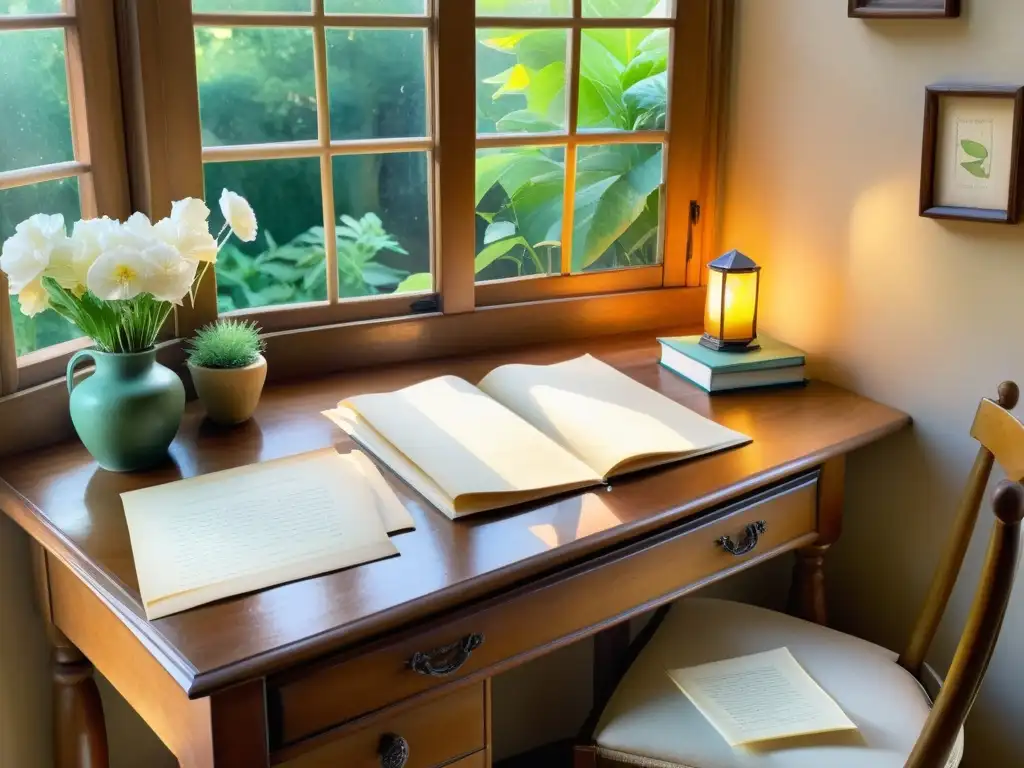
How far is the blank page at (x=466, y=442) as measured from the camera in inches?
54.9

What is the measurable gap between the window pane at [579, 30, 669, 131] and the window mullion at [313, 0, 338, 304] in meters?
0.47

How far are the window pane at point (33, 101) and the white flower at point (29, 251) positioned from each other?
213 mm

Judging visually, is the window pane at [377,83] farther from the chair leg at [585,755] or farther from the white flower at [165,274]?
the chair leg at [585,755]

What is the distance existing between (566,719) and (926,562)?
0.78m

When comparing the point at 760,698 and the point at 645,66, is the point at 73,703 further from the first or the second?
the point at 645,66

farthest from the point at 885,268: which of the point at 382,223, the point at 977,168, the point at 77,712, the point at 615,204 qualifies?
the point at 77,712

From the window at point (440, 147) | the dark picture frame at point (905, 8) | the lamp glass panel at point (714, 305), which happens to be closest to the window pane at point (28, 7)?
the window at point (440, 147)

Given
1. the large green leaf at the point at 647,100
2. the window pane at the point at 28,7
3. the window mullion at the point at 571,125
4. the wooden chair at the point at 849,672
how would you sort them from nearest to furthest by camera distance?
the wooden chair at the point at 849,672
the window pane at the point at 28,7
the window mullion at the point at 571,125
the large green leaf at the point at 647,100

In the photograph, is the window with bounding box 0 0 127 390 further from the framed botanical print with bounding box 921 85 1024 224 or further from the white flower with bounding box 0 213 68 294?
the framed botanical print with bounding box 921 85 1024 224

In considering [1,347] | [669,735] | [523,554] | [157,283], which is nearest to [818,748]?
[669,735]

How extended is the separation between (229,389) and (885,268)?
3.45ft

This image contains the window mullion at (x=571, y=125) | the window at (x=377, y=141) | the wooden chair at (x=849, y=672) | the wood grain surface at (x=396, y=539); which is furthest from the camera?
the window mullion at (x=571, y=125)

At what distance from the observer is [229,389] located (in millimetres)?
1551

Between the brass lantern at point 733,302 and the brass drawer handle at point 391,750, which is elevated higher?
the brass lantern at point 733,302
